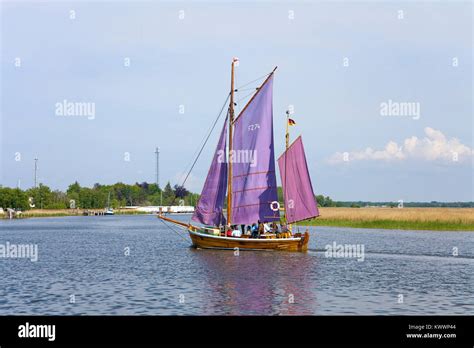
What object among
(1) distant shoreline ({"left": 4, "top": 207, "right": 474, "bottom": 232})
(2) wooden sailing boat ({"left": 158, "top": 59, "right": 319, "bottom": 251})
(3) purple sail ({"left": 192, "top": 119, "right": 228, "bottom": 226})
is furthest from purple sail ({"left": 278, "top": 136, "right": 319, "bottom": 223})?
(1) distant shoreline ({"left": 4, "top": 207, "right": 474, "bottom": 232})

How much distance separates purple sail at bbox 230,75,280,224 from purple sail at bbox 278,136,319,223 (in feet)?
6.32

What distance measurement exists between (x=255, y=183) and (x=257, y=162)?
2.02 meters

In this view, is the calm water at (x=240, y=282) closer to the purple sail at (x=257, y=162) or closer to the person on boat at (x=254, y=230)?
the person on boat at (x=254, y=230)

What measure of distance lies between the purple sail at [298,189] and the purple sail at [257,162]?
75.8 inches

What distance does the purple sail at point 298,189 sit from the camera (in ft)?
192

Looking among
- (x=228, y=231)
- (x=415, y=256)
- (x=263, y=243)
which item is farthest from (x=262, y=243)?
(x=415, y=256)

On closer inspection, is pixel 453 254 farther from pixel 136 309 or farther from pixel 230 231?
pixel 136 309

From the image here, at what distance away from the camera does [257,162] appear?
5800 cm

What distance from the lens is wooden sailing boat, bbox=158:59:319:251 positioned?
57844 millimetres
